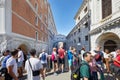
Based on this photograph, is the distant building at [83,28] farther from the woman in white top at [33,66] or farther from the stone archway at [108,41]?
the woman in white top at [33,66]

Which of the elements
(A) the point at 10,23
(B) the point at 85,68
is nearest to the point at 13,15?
(A) the point at 10,23

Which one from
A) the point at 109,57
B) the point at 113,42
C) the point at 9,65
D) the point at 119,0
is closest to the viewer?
the point at 9,65

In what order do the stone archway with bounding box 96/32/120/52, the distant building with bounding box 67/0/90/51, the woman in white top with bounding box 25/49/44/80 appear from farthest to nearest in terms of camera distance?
the distant building with bounding box 67/0/90/51 < the stone archway with bounding box 96/32/120/52 < the woman in white top with bounding box 25/49/44/80

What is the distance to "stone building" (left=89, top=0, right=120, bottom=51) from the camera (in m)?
12.4

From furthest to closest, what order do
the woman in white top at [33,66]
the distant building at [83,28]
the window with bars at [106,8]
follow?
the distant building at [83,28] → the window with bars at [106,8] → the woman in white top at [33,66]

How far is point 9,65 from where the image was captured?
514 cm

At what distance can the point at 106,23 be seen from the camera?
13.4 metres

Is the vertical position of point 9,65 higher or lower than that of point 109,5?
lower

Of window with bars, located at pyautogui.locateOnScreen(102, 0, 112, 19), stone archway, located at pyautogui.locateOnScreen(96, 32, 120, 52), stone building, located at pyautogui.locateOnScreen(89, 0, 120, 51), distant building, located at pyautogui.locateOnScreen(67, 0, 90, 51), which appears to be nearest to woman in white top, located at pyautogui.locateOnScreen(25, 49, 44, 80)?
stone building, located at pyautogui.locateOnScreen(89, 0, 120, 51)

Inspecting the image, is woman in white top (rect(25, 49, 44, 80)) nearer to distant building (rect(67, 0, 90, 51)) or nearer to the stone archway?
the stone archway

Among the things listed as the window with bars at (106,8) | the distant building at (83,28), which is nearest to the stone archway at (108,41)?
the window with bars at (106,8)

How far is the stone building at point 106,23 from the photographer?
1236cm

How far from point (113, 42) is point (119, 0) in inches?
169

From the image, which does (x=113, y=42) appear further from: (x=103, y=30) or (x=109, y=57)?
(x=109, y=57)
